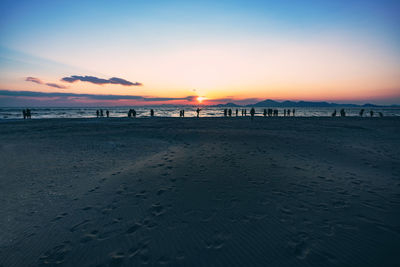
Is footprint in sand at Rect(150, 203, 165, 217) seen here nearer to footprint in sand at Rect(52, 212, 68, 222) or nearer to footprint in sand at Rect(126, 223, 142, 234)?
footprint in sand at Rect(126, 223, 142, 234)

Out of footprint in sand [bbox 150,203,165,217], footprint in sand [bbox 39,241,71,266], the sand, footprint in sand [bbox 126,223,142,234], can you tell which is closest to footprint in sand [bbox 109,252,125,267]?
the sand

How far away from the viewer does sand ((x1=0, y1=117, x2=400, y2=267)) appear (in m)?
3.65

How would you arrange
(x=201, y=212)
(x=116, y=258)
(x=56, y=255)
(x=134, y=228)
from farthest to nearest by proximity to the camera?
1. (x=201, y=212)
2. (x=134, y=228)
3. (x=56, y=255)
4. (x=116, y=258)

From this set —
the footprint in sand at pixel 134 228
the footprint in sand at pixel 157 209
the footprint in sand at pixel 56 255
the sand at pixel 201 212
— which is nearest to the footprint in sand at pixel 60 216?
the sand at pixel 201 212

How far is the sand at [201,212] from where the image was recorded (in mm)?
3652

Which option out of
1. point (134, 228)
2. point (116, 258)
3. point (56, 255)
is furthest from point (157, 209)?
point (56, 255)

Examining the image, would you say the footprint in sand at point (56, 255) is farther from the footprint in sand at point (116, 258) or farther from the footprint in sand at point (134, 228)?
the footprint in sand at point (134, 228)

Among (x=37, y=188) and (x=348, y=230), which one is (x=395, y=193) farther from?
(x=37, y=188)

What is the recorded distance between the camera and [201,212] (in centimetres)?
507

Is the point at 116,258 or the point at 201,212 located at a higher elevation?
the point at 201,212

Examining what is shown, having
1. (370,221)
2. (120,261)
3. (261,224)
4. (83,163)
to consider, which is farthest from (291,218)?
(83,163)

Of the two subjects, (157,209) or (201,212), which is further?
(157,209)

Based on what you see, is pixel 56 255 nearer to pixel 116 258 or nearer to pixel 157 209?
pixel 116 258

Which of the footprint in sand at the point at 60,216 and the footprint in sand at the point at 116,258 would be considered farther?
the footprint in sand at the point at 60,216
